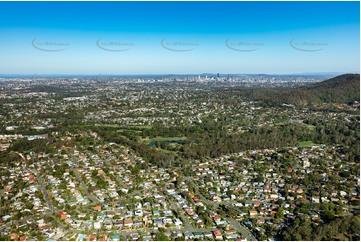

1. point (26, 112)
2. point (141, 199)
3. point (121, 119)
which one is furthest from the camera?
point (26, 112)

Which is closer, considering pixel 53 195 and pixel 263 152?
pixel 53 195

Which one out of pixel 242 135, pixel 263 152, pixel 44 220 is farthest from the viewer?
pixel 242 135

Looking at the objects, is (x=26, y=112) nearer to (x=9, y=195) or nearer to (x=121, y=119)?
(x=121, y=119)

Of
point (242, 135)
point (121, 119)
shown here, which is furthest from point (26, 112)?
point (242, 135)

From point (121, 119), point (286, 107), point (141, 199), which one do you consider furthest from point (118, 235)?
point (286, 107)

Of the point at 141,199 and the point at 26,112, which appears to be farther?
the point at 26,112

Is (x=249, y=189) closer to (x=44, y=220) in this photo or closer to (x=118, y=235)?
(x=118, y=235)

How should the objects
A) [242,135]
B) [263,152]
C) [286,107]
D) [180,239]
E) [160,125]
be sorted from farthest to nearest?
[286,107]
[160,125]
[242,135]
[263,152]
[180,239]

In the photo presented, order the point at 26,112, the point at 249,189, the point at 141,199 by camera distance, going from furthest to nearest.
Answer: the point at 26,112 < the point at 249,189 < the point at 141,199
